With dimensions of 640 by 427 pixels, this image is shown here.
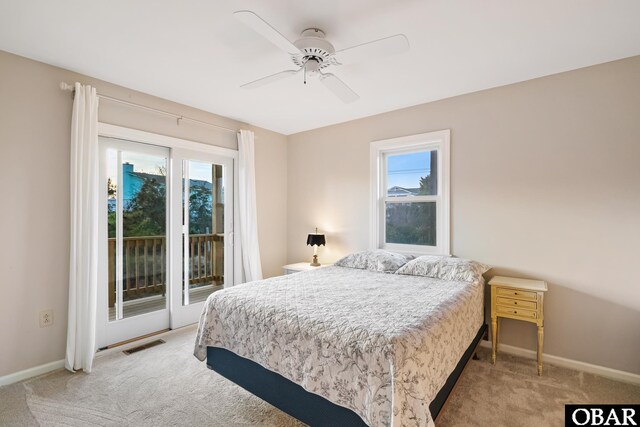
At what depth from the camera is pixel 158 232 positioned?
3.34 meters

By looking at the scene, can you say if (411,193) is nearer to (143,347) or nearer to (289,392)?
(289,392)

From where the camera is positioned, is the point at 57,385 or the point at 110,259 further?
the point at 110,259

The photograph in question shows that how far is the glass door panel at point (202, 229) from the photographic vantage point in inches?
140

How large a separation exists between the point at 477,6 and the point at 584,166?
1.72 meters

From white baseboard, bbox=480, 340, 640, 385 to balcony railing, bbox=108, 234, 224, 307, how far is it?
122 inches

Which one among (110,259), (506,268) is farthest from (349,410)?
(110,259)

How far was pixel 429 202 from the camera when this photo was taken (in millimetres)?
3523

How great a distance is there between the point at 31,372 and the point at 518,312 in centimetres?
398

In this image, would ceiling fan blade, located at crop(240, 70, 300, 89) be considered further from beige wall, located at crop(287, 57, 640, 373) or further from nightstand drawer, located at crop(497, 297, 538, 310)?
nightstand drawer, located at crop(497, 297, 538, 310)

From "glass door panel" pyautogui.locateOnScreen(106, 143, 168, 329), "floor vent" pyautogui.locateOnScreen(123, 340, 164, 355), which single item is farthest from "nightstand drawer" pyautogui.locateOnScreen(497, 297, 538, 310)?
"glass door panel" pyautogui.locateOnScreen(106, 143, 168, 329)

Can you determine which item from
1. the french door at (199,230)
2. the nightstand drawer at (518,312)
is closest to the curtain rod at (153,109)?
the french door at (199,230)

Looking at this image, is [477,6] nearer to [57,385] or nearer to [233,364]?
[233,364]

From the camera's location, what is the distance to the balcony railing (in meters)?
3.11

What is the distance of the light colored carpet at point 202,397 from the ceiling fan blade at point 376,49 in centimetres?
231
